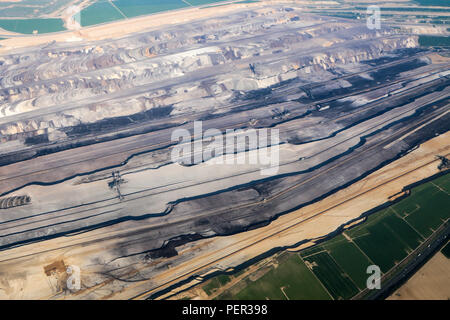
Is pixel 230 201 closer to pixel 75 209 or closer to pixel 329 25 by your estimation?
pixel 75 209

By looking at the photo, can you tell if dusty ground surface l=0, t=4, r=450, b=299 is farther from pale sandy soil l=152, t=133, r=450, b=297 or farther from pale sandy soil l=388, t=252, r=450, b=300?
pale sandy soil l=388, t=252, r=450, b=300

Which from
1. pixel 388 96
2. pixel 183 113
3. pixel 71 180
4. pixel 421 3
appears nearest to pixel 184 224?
pixel 71 180

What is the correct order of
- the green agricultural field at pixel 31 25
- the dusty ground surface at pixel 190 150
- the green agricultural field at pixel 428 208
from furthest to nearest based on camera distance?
the green agricultural field at pixel 31 25 → the green agricultural field at pixel 428 208 → the dusty ground surface at pixel 190 150

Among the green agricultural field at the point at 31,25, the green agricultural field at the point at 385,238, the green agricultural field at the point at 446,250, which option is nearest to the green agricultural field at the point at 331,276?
the green agricultural field at the point at 385,238

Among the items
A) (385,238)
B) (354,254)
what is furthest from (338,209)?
(354,254)

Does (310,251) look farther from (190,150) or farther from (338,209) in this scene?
(190,150)

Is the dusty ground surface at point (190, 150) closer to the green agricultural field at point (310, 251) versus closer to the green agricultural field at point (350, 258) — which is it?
the green agricultural field at point (310, 251)
